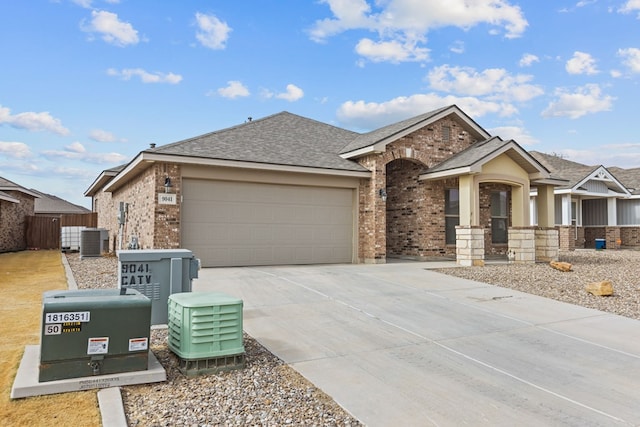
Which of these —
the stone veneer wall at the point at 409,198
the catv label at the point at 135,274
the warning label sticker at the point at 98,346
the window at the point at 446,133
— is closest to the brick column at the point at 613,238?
the stone veneer wall at the point at 409,198

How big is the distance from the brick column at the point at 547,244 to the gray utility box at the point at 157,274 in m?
13.3

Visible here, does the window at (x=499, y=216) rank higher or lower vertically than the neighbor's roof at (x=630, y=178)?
lower

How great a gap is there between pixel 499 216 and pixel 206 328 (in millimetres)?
14660

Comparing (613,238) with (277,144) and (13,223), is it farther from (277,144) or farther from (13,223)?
(13,223)

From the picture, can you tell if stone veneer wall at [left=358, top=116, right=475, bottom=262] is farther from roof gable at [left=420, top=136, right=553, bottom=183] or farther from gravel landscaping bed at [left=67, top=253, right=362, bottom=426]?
gravel landscaping bed at [left=67, top=253, right=362, bottom=426]

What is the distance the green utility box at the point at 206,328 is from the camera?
14.5 feet

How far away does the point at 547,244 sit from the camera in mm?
15156

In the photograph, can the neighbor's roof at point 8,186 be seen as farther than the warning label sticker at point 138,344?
Yes

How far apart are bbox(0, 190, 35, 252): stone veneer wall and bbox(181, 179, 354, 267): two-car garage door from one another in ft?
48.3

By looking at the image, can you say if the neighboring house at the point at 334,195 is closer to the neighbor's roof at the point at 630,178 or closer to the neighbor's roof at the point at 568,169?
the neighbor's roof at the point at 568,169

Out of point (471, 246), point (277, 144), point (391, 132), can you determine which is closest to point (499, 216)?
point (471, 246)

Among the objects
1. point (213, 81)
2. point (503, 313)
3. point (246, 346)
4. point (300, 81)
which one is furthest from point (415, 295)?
point (300, 81)

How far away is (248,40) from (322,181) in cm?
485

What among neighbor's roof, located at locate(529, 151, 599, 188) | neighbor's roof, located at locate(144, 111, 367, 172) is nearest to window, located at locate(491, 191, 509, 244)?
neighbor's roof, located at locate(529, 151, 599, 188)
